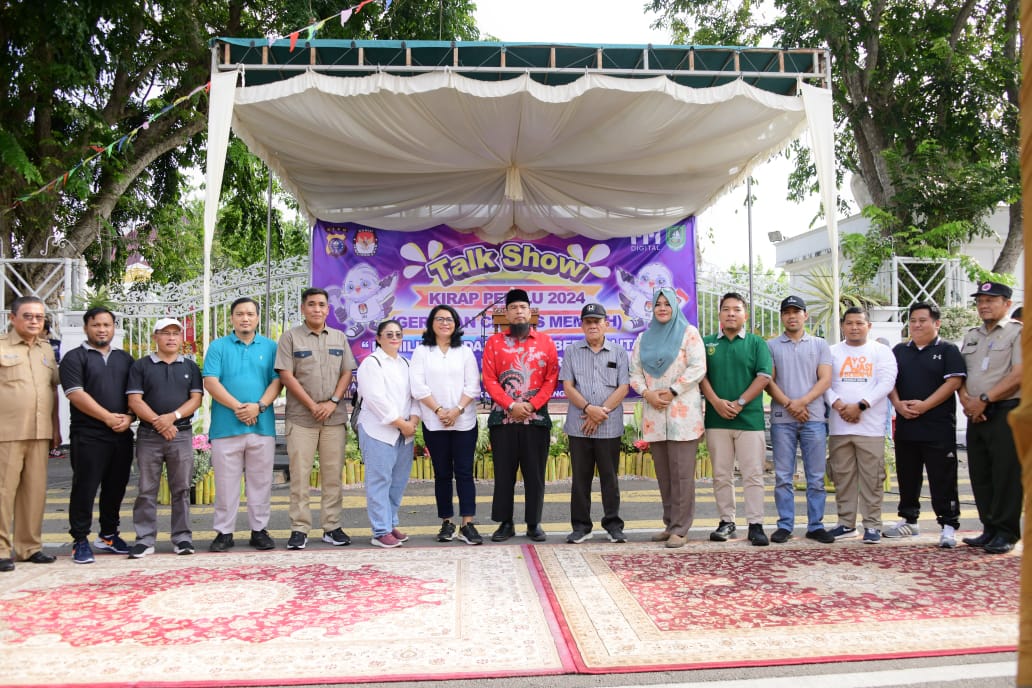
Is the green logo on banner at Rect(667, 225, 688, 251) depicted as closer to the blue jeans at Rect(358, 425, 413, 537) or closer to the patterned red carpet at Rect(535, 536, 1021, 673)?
the patterned red carpet at Rect(535, 536, 1021, 673)

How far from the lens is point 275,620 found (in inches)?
136

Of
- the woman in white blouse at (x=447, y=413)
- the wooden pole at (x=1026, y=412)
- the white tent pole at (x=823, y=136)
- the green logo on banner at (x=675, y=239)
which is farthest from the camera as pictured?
the green logo on banner at (x=675, y=239)

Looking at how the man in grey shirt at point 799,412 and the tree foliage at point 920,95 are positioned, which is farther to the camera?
the tree foliage at point 920,95

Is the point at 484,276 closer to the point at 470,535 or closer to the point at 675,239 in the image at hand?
the point at 675,239

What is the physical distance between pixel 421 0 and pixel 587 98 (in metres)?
7.16

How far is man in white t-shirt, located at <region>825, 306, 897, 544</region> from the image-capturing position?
5008mm

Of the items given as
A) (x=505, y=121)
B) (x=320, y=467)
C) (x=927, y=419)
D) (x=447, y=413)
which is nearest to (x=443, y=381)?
(x=447, y=413)

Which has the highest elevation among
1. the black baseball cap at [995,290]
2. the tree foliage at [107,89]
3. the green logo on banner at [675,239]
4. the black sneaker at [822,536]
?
the tree foliage at [107,89]

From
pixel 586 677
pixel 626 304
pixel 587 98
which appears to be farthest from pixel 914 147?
pixel 586 677

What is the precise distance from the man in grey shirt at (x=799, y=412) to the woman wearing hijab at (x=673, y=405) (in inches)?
22.4

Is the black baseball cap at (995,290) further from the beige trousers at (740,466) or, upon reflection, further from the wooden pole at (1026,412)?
the wooden pole at (1026,412)

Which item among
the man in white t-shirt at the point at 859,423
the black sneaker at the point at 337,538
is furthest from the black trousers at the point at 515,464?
the man in white t-shirt at the point at 859,423

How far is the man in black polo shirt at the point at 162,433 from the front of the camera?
4.75 meters

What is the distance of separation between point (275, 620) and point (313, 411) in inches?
70.0
